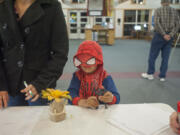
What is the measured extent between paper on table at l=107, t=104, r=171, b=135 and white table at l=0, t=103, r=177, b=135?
3 centimetres

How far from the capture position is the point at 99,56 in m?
1.11

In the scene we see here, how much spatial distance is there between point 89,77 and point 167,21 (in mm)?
2622

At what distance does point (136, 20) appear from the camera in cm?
1171

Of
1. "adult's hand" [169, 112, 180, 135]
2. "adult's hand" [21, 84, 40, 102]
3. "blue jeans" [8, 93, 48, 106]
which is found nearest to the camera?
"adult's hand" [169, 112, 180, 135]

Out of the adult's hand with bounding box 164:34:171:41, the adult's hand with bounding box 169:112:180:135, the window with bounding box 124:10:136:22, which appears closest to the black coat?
the adult's hand with bounding box 169:112:180:135

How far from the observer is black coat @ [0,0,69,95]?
0.97 meters

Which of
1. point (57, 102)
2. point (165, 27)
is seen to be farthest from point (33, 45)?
point (165, 27)

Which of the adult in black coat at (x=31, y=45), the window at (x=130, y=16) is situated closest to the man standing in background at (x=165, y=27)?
the adult in black coat at (x=31, y=45)

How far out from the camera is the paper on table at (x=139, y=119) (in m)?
0.79

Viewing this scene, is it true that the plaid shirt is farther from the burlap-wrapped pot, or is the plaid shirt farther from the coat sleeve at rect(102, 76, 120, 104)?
the burlap-wrapped pot

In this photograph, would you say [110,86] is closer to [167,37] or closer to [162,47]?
[167,37]

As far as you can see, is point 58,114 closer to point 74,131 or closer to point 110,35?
point 74,131

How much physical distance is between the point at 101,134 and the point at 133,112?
27cm

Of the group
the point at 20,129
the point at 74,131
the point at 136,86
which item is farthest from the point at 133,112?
the point at 136,86
